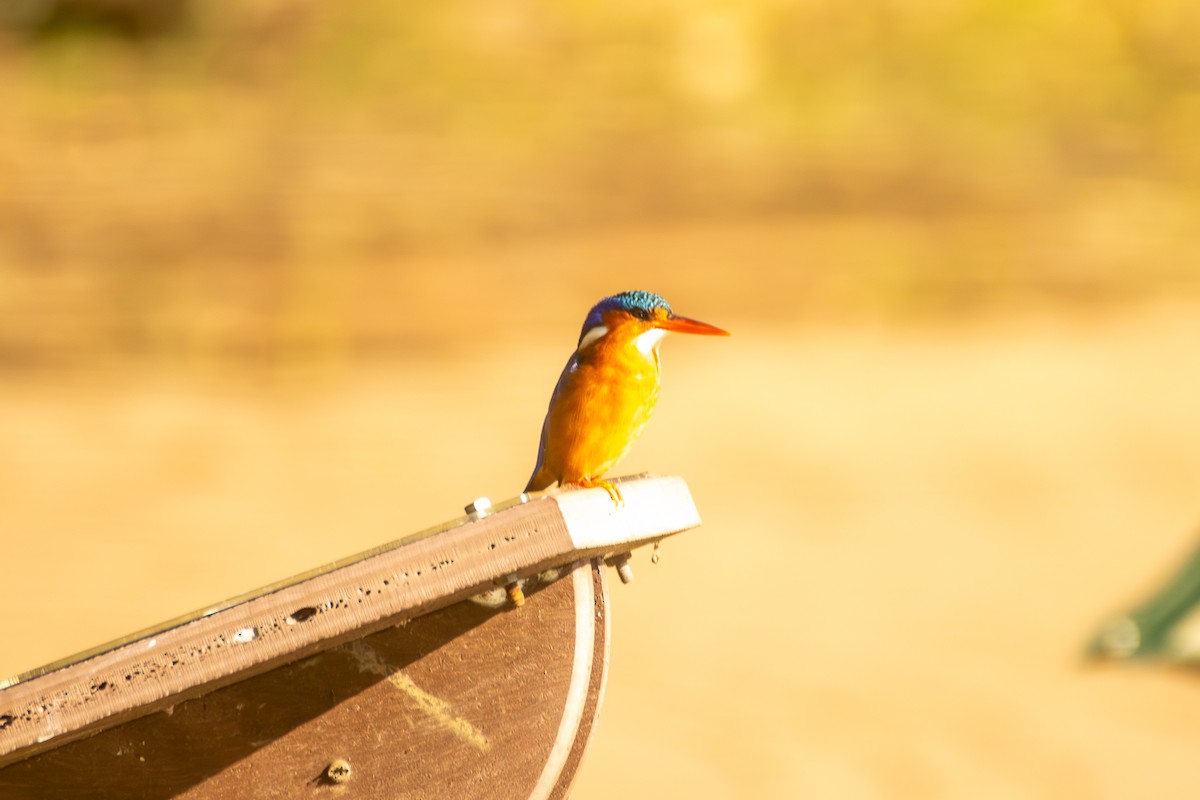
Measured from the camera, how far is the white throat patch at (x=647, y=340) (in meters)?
2.35

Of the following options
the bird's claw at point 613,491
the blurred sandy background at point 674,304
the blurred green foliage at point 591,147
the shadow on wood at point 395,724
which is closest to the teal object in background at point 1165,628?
the blurred sandy background at point 674,304

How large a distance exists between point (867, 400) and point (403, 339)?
3.83 metres

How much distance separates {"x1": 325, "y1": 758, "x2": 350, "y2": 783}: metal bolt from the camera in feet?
5.33

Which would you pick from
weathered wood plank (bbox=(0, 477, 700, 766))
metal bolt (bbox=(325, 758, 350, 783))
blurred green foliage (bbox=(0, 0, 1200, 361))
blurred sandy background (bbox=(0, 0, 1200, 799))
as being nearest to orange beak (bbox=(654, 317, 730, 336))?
weathered wood plank (bbox=(0, 477, 700, 766))

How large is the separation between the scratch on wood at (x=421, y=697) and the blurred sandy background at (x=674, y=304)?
173 inches

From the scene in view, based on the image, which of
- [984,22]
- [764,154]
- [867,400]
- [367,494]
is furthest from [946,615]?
[984,22]

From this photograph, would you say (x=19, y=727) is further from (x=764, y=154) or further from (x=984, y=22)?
(x=984, y=22)

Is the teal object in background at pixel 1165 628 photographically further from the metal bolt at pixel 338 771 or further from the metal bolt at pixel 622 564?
the metal bolt at pixel 338 771

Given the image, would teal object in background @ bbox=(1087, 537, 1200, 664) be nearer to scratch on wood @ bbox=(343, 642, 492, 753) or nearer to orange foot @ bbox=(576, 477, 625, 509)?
orange foot @ bbox=(576, 477, 625, 509)

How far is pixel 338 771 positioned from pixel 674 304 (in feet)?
32.1

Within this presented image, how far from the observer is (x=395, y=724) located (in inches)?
65.3

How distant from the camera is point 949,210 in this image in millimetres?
12250

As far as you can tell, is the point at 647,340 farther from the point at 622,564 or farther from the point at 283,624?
the point at 283,624

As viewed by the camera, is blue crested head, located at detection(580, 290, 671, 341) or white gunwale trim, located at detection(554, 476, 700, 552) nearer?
white gunwale trim, located at detection(554, 476, 700, 552)
